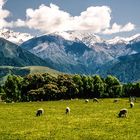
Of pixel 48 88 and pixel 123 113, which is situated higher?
pixel 48 88

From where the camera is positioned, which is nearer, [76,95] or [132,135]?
[132,135]

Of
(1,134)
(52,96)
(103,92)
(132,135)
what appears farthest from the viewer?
(103,92)

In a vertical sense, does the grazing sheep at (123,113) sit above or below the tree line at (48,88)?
below

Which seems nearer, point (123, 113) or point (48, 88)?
point (123, 113)

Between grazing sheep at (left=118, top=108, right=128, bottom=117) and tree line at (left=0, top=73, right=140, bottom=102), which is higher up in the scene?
tree line at (left=0, top=73, right=140, bottom=102)

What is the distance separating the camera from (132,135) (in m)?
38.8

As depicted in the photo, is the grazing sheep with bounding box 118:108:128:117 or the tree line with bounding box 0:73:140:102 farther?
the tree line with bounding box 0:73:140:102

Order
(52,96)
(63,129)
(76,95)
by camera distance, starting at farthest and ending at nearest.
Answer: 1. (76,95)
2. (52,96)
3. (63,129)

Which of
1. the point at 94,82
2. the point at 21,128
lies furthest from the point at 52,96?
the point at 21,128

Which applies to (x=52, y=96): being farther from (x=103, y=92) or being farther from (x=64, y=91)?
(x=103, y=92)

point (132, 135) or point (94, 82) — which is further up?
point (94, 82)

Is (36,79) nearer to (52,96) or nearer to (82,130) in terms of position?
(52,96)

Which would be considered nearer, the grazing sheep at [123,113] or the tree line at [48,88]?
the grazing sheep at [123,113]

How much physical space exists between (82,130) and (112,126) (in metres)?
4.90
